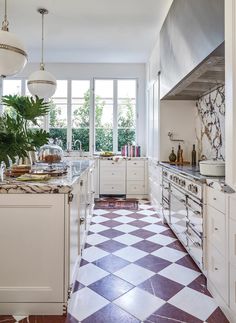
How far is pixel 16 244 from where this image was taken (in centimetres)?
163

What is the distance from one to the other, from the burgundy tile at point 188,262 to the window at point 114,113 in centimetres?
379

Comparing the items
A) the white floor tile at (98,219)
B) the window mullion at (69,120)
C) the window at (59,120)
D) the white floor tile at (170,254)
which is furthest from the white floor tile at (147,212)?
the window at (59,120)

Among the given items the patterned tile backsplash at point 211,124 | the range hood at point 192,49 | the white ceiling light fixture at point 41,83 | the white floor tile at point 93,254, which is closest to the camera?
the range hood at point 192,49

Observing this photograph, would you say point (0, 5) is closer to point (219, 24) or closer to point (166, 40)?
point (166, 40)

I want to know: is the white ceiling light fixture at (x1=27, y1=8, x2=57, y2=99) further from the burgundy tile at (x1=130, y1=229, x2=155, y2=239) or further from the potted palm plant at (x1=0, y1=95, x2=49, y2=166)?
the burgundy tile at (x1=130, y1=229, x2=155, y2=239)

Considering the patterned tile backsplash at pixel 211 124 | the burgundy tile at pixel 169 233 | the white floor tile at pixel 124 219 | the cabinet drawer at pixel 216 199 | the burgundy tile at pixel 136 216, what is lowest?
the burgundy tile at pixel 169 233

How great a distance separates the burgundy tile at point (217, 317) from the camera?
163cm

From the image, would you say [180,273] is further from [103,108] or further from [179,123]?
[103,108]

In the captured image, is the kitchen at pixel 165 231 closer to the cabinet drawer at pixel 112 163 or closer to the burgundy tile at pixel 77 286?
the burgundy tile at pixel 77 286

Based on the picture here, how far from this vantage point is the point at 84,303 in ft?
5.93

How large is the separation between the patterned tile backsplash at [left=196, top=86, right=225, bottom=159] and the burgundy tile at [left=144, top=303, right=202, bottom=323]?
1.72 m

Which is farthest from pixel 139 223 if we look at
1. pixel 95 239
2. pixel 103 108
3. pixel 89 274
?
pixel 103 108

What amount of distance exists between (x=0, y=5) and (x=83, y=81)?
106 inches

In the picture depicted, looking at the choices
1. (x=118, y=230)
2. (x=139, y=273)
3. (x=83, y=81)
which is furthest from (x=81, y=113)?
(x=139, y=273)
